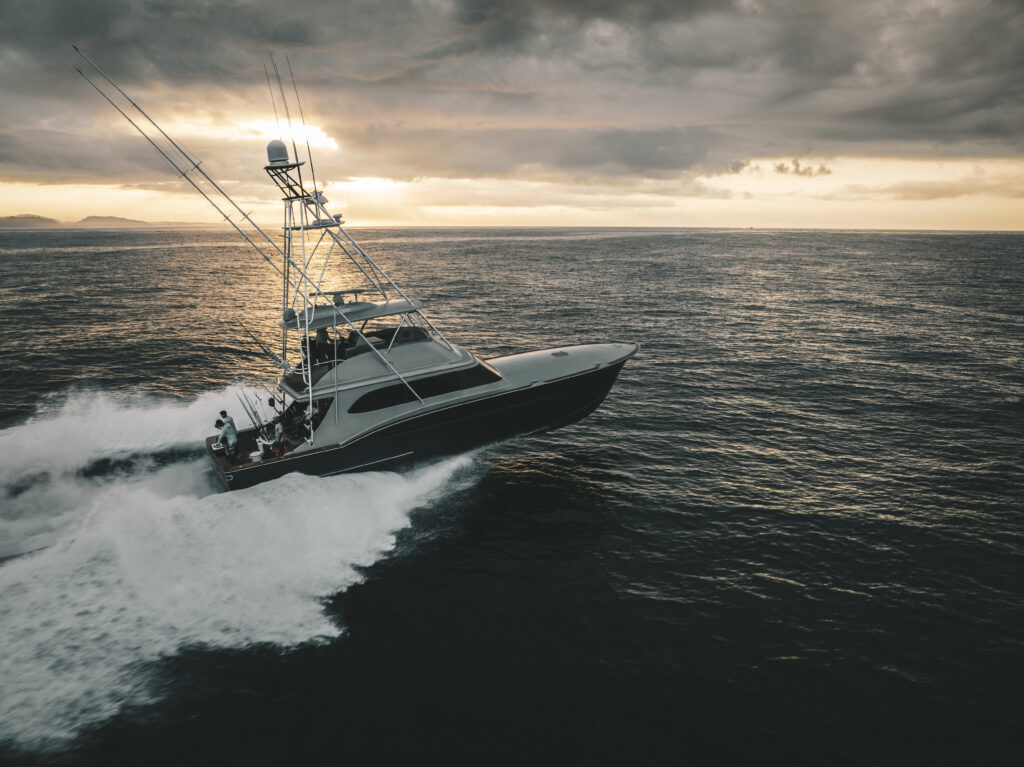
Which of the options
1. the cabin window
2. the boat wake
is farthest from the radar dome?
the boat wake

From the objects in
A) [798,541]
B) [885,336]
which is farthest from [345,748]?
[885,336]

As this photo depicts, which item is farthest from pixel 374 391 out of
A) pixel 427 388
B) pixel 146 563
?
pixel 146 563

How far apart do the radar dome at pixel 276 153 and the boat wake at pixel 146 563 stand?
817 cm

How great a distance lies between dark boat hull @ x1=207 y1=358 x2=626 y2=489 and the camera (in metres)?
13.9

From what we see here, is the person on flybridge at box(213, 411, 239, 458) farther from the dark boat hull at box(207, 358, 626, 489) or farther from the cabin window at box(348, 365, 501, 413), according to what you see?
the cabin window at box(348, 365, 501, 413)

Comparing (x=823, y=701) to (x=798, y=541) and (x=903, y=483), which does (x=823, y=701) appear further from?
(x=903, y=483)

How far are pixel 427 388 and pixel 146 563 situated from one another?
310 inches

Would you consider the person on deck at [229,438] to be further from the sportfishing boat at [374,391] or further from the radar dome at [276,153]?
the radar dome at [276,153]

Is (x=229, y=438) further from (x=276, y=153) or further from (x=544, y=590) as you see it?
(x=544, y=590)

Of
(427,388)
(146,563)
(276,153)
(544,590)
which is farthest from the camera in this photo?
(427,388)

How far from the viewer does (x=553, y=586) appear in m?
11.6

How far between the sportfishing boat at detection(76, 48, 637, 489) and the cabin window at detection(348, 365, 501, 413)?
0.10ft

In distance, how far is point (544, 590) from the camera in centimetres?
1152

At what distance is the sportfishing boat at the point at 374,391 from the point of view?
14.0m
